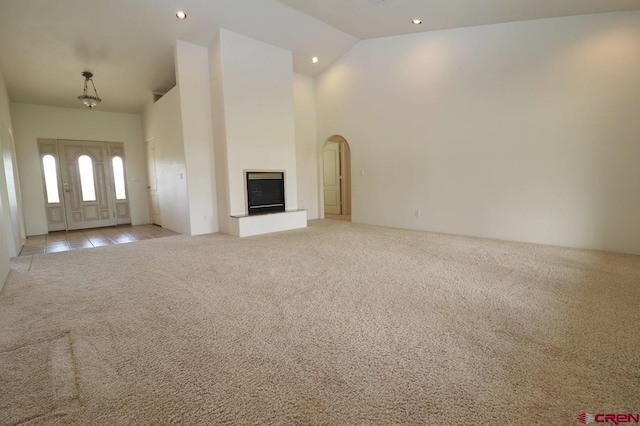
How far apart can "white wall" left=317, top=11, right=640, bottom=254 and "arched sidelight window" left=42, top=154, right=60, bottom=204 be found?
7363 mm

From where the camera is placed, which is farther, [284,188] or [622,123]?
[284,188]

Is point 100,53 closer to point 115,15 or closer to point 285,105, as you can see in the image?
point 115,15

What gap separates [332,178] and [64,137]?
690cm

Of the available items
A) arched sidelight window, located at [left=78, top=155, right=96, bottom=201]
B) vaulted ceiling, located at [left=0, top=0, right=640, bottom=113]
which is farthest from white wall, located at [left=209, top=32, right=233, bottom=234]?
arched sidelight window, located at [left=78, top=155, right=96, bottom=201]

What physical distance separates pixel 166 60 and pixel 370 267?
5.55 metres

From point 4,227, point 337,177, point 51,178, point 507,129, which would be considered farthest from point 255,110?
point 51,178

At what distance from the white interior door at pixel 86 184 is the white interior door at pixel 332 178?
6.00 metres

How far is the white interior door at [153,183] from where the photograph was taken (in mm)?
7121

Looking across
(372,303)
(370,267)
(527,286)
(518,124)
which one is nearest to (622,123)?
(518,124)

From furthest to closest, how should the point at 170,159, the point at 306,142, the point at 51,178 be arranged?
the point at 306,142, the point at 51,178, the point at 170,159

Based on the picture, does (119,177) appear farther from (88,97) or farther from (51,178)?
(88,97)

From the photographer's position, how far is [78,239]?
5828 mm

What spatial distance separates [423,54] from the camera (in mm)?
5297

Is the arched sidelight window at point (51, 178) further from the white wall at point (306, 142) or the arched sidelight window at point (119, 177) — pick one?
the white wall at point (306, 142)
